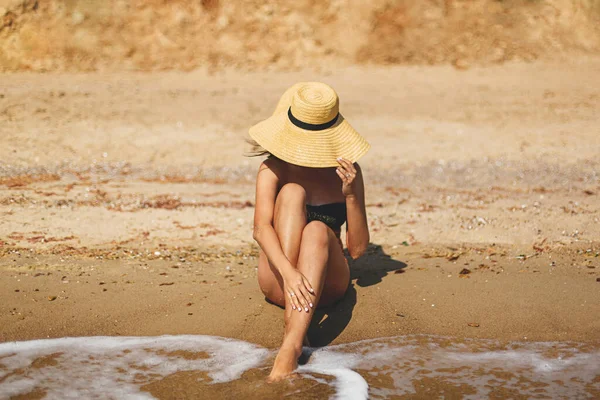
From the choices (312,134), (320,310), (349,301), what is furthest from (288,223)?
(349,301)

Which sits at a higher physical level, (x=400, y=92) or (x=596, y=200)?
(x=400, y=92)

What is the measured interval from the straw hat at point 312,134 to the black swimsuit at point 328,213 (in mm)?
367

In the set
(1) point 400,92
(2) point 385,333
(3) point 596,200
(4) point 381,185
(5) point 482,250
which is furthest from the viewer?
(1) point 400,92

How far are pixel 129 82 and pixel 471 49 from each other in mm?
5731

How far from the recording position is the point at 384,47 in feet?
41.9

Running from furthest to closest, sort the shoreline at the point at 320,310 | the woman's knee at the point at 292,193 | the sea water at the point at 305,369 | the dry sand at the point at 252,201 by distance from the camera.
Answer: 1. the dry sand at the point at 252,201
2. the shoreline at the point at 320,310
3. the woman's knee at the point at 292,193
4. the sea water at the point at 305,369

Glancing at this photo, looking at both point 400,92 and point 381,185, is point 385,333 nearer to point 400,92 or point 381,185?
point 381,185

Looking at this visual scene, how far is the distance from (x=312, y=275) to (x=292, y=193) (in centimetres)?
46

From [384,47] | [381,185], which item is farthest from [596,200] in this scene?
[384,47]

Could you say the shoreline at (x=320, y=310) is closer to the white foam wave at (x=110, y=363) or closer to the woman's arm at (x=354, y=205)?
the white foam wave at (x=110, y=363)

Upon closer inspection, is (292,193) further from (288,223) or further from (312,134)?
(312,134)

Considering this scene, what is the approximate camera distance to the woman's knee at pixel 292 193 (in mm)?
3959

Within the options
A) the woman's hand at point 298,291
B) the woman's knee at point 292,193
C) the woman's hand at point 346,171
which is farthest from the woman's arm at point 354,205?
the woman's hand at point 298,291

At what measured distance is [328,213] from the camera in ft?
13.8
